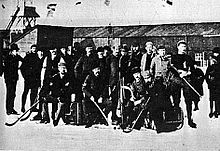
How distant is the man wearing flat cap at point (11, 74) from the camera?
56.2 inches

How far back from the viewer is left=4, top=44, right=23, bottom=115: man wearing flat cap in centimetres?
143

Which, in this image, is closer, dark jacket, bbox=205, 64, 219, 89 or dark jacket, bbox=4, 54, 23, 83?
dark jacket, bbox=205, 64, 219, 89

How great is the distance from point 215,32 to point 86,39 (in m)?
0.48

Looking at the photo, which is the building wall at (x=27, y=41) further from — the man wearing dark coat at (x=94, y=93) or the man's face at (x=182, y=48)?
the man's face at (x=182, y=48)

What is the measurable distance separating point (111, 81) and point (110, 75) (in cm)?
2

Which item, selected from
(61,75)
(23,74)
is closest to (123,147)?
(61,75)

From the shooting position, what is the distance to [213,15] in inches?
53.1

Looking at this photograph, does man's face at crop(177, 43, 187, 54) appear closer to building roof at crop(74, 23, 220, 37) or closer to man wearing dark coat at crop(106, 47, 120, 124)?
building roof at crop(74, 23, 220, 37)

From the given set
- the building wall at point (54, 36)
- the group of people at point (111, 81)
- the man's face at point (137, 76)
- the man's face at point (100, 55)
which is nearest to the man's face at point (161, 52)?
the group of people at point (111, 81)

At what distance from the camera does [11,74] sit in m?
1.44

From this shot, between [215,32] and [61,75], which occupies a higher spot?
[215,32]

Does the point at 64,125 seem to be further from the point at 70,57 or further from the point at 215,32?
the point at 215,32

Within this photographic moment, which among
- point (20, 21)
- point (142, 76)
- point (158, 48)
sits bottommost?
point (142, 76)

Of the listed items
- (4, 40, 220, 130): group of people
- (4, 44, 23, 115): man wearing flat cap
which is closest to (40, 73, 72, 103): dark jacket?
(4, 40, 220, 130): group of people
